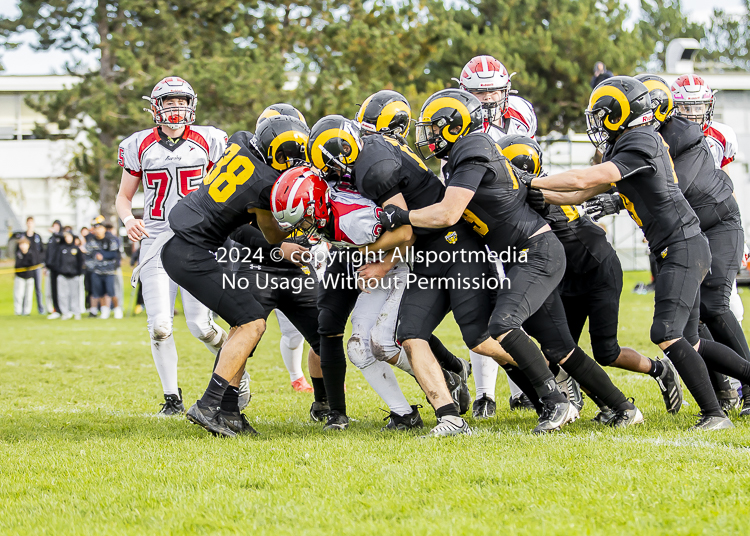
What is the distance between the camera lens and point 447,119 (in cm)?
466

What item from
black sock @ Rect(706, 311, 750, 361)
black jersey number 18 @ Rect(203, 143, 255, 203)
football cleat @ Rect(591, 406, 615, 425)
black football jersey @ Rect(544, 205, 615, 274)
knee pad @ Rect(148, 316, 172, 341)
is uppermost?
black jersey number 18 @ Rect(203, 143, 255, 203)

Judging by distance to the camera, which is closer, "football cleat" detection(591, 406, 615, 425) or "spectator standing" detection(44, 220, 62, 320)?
"football cleat" detection(591, 406, 615, 425)

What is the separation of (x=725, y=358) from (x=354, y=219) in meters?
2.38

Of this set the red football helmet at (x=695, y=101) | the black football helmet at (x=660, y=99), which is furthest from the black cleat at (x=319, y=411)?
the red football helmet at (x=695, y=101)

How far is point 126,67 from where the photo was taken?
19125 mm

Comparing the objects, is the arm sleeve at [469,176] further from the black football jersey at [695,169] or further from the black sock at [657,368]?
the black sock at [657,368]

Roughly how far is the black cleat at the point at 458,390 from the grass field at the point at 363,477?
0.27m

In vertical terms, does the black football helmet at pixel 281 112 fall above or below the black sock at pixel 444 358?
above

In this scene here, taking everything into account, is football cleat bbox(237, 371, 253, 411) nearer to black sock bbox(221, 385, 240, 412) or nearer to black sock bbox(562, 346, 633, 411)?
black sock bbox(221, 385, 240, 412)

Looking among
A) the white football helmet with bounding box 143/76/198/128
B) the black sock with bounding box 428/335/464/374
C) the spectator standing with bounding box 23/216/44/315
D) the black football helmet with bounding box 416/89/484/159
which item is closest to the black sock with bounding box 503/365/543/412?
the black sock with bounding box 428/335/464/374

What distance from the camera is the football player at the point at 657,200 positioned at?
180 inches

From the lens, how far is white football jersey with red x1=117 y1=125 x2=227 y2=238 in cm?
624

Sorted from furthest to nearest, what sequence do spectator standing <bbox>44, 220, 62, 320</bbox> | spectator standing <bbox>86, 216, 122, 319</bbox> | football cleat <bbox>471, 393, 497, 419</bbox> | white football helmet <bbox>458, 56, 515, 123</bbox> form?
spectator standing <bbox>44, 220, 62, 320</bbox> → spectator standing <bbox>86, 216, 122, 319</bbox> → white football helmet <bbox>458, 56, 515, 123</bbox> → football cleat <bbox>471, 393, 497, 419</bbox>

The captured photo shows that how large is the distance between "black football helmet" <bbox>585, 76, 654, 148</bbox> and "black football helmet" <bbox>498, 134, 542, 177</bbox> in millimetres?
414
